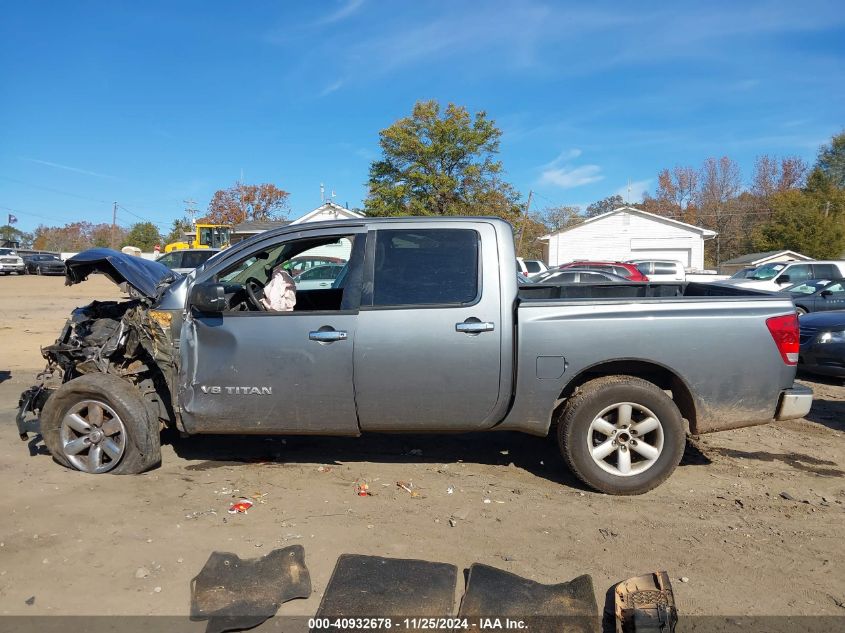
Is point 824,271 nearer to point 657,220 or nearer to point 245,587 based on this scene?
point 245,587

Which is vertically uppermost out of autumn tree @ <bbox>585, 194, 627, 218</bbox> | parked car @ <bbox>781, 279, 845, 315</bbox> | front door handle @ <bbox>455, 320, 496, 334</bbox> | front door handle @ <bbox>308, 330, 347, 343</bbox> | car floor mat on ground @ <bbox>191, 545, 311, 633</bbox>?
autumn tree @ <bbox>585, 194, 627, 218</bbox>

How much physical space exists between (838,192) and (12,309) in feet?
180

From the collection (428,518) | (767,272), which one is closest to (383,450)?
(428,518)

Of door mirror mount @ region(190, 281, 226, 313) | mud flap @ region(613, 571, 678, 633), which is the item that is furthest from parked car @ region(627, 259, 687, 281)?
mud flap @ region(613, 571, 678, 633)

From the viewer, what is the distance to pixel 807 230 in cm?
4438

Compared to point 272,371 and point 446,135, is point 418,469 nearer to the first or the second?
point 272,371

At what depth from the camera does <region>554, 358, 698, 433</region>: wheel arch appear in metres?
4.48

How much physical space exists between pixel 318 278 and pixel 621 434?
14.4 ft

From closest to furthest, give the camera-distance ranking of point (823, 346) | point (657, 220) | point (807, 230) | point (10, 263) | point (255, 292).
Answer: point (255, 292)
point (823, 346)
point (10, 263)
point (657, 220)
point (807, 230)

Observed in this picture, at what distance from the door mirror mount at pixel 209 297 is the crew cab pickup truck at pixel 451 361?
0.4 inches

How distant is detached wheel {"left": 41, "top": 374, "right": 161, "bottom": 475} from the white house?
4102cm

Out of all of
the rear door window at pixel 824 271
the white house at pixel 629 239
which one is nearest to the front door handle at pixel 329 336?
the rear door window at pixel 824 271

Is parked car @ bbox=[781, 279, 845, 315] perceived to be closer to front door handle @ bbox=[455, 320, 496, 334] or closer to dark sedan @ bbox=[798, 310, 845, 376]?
dark sedan @ bbox=[798, 310, 845, 376]

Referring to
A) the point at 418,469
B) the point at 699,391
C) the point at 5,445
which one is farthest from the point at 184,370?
the point at 699,391
